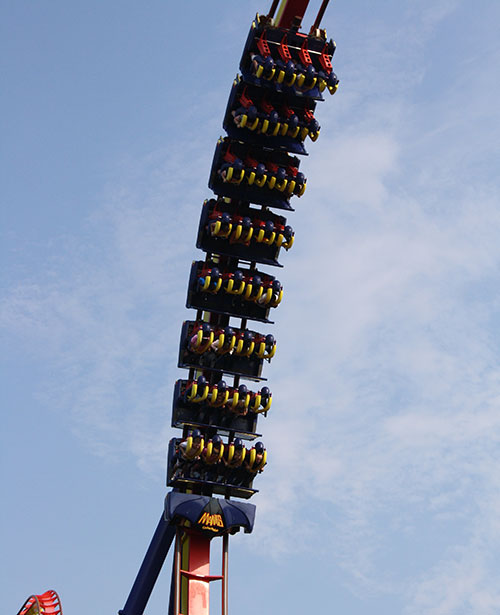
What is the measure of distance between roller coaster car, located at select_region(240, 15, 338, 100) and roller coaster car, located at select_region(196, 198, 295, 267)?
13.5 ft

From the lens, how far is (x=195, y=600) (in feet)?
99.8

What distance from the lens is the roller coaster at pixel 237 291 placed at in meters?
30.6

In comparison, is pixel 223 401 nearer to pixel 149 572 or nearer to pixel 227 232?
pixel 227 232

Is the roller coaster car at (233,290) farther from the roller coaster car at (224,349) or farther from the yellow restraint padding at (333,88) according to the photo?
the yellow restraint padding at (333,88)

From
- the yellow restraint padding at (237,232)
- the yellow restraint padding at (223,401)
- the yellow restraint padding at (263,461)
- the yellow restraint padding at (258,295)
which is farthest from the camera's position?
the yellow restraint padding at (258,295)

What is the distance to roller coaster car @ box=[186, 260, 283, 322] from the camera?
31.3 metres

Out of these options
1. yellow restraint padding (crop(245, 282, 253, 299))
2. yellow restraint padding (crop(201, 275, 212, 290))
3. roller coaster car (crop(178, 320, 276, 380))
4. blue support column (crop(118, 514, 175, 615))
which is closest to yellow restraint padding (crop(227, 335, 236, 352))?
roller coaster car (crop(178, 320, 276, 380))

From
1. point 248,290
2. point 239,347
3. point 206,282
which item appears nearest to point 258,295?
point 248,290

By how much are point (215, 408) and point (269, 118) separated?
9399 millimetres

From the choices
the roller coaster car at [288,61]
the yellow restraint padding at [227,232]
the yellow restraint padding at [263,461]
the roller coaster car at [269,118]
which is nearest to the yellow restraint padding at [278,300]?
the yellow restraint padding at [227,232]

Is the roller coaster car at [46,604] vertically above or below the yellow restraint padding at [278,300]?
below

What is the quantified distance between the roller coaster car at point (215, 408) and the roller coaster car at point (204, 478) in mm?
865

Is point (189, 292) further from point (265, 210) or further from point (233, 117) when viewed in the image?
point (233, 117)

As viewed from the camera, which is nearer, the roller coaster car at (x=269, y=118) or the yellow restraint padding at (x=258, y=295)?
the roller coaster car at (x=269, y=118)
